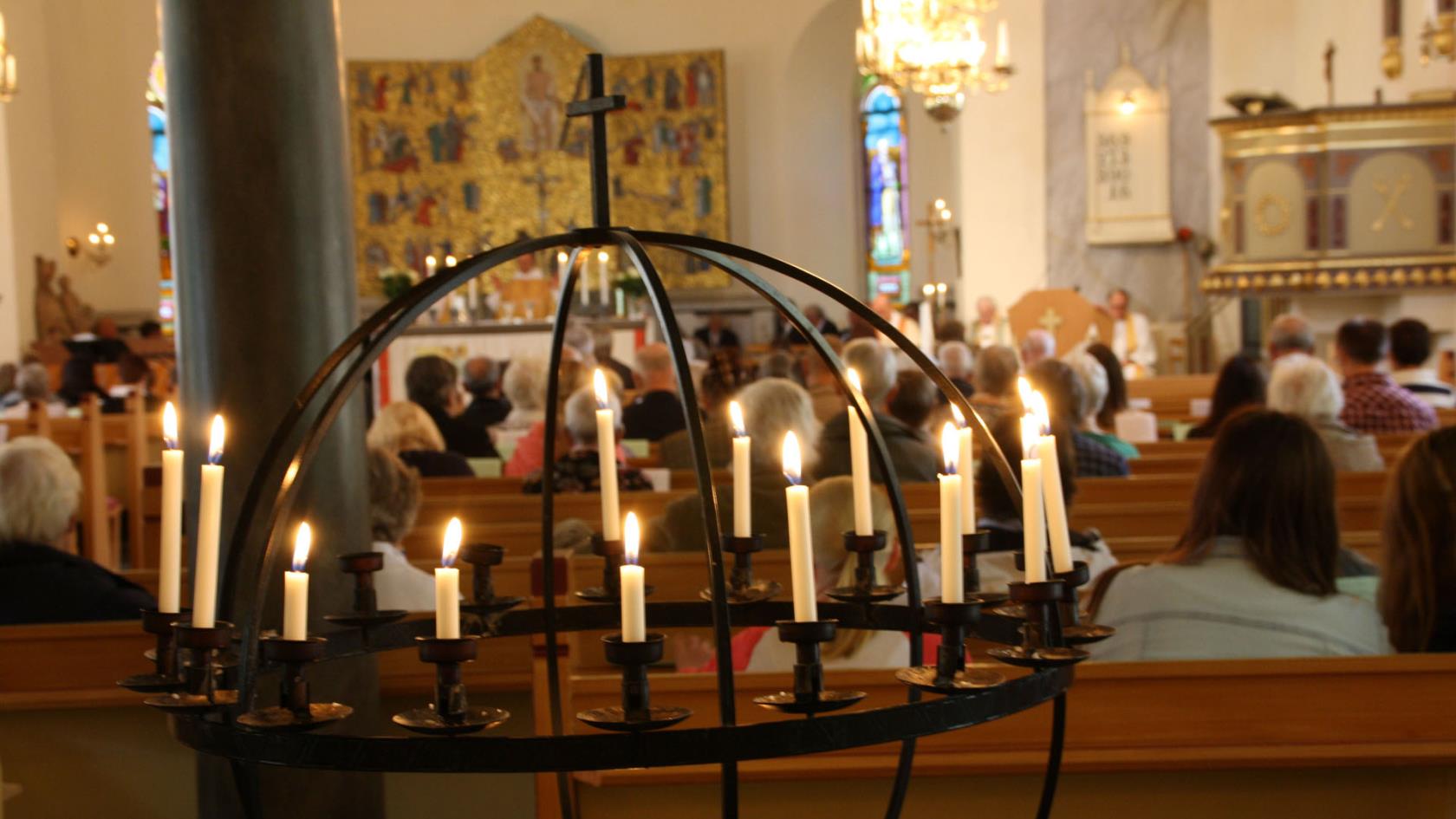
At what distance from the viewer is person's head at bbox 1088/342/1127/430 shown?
669 centimetres

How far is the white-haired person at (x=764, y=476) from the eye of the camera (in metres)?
3.77

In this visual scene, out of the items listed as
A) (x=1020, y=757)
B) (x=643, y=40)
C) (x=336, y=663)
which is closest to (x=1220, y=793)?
(x=1020, y=757)

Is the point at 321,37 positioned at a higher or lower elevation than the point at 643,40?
lower

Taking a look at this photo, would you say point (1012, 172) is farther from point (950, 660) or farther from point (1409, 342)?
point (950, 660)

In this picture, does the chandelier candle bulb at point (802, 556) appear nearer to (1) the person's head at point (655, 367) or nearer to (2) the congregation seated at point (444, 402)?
(2) the congregation seated at point (444, 402)

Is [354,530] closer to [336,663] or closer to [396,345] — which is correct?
[336,663]

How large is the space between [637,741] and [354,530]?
6.14 ft

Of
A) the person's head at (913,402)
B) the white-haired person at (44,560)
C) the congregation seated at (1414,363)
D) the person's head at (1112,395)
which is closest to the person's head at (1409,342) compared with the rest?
the congregation seated at (1414,363)

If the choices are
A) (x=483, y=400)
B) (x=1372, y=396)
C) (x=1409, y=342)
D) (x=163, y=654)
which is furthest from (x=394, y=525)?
(x=1409, y=342)

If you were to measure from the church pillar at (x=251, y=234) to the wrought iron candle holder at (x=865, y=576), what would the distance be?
1.39 m

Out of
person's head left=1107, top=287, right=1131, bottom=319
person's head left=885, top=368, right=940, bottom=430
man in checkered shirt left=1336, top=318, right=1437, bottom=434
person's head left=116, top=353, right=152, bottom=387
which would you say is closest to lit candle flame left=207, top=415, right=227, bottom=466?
person's head left=885, top=368, right=940, bottom=430

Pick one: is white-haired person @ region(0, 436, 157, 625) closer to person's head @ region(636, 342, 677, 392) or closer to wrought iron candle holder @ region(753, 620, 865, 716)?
wrought iron candle holder @ region(753, 620, 865, 716)

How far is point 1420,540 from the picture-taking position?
284cm

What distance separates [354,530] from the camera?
2.89 meters
